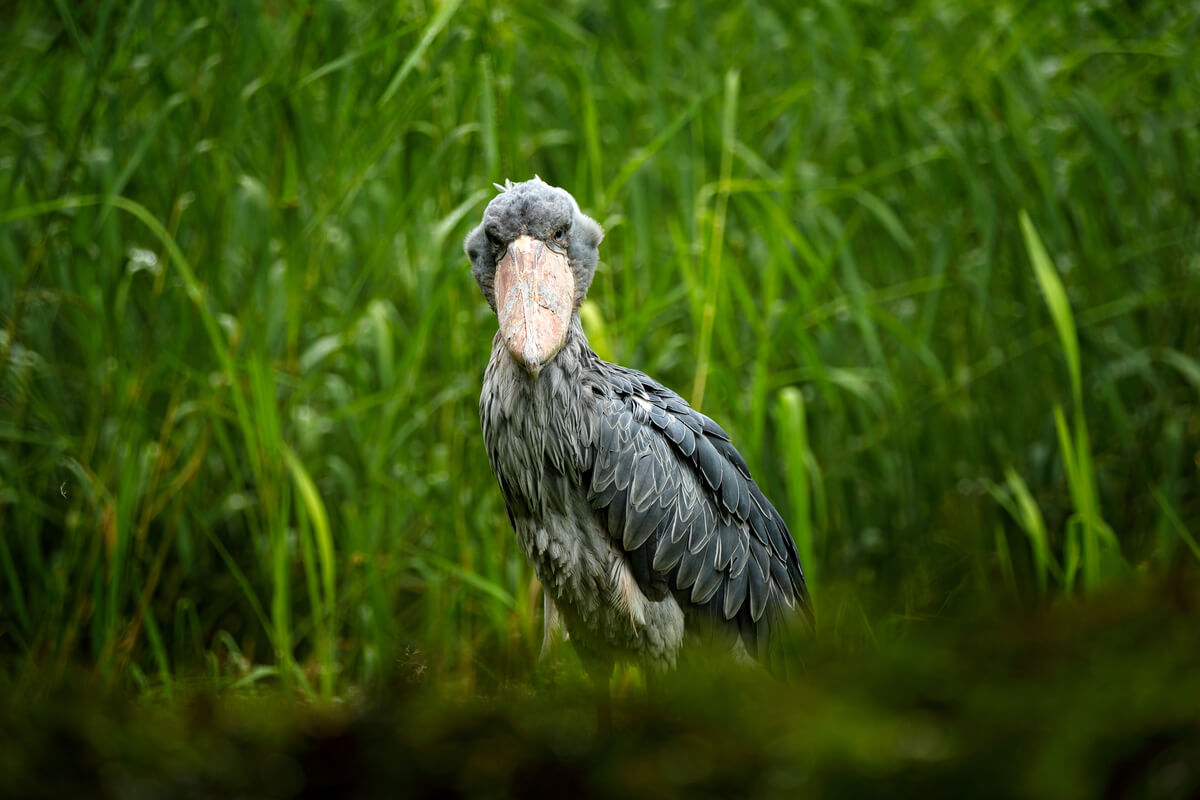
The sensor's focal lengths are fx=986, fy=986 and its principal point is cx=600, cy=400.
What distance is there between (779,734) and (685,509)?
1565 millimetres

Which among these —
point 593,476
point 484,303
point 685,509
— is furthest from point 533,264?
point 484,303

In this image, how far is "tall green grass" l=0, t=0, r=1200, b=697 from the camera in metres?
2.61

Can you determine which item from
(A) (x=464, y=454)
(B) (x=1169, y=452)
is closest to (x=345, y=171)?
(A) (x=464, y=454)

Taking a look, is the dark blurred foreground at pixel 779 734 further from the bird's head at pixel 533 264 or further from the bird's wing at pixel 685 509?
the bird's wing at pixel 685 509

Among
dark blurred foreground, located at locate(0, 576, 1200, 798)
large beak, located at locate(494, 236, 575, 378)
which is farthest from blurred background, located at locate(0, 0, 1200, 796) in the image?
dark blurred foreground, located at locate(0, 576, 1200, 798)

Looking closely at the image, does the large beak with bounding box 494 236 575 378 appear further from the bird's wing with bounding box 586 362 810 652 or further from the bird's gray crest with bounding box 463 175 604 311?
the bird's wing with bounding box 586 362 810 652

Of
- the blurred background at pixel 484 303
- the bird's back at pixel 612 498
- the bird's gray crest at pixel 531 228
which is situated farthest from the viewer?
the blurred background at pixel 484 303

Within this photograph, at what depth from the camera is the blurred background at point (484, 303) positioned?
8.55 feet

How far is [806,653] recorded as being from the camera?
854 millimetres

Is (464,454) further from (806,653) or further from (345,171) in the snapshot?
(806,653)

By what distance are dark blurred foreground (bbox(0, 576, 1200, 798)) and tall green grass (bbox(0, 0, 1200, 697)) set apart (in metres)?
1.63

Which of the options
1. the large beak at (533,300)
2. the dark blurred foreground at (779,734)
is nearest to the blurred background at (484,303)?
the large beak at (533,300)

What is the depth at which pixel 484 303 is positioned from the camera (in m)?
2.88

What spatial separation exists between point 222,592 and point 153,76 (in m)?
1.61
